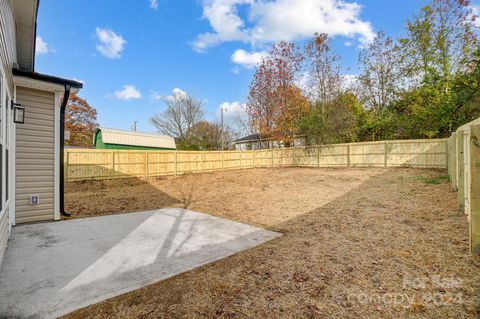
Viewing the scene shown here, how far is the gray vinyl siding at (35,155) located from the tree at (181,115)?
2271 centimetres

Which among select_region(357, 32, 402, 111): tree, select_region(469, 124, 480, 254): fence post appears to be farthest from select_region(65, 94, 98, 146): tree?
select_region(469, 124, 480, 254): fence post

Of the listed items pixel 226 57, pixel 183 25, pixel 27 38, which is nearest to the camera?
pixel 27 38

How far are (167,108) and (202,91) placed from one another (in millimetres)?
4799

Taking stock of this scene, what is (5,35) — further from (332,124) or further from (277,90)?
(277,90)

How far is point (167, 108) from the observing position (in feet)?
89.6

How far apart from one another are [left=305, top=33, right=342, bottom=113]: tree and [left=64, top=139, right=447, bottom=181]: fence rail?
3979 millimetres

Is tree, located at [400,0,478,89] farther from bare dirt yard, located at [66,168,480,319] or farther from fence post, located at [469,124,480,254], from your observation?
fence post, located at [469,124,480,254]

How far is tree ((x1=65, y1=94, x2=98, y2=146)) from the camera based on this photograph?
2194 centimetres

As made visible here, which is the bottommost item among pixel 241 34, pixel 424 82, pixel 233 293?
pixel 233 293

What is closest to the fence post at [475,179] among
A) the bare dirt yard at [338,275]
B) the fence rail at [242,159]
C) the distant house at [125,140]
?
the bare dirt yard at [338,275]

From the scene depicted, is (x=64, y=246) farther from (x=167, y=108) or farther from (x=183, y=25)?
(x=167, y=108)

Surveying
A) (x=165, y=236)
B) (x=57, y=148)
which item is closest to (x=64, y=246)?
(x=165, y=236)

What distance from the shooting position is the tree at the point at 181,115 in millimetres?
27031

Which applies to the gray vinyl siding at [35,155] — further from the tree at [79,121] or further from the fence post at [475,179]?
the tree at [79,121]
